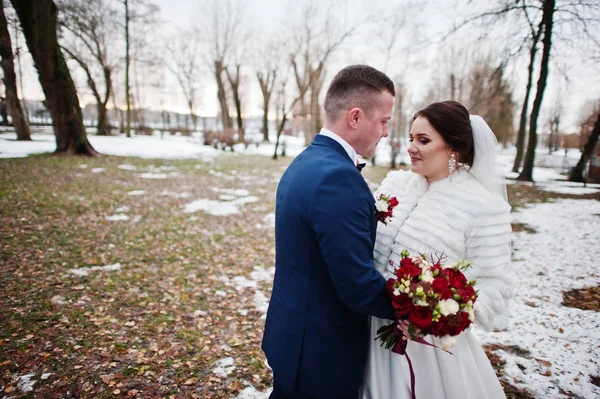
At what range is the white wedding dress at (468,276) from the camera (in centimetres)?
192

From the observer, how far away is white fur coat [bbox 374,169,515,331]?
1918 mm

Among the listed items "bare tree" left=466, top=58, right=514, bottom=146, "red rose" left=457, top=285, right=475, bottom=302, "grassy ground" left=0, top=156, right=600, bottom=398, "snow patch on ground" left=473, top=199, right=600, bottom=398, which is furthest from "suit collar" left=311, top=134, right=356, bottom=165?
"bare tree" left=466, top=58, right=514, bottom=146

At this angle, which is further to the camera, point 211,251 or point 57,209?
point 57,209

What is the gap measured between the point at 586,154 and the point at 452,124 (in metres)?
17.7

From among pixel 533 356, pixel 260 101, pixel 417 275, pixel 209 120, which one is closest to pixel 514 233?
pixel 533 356

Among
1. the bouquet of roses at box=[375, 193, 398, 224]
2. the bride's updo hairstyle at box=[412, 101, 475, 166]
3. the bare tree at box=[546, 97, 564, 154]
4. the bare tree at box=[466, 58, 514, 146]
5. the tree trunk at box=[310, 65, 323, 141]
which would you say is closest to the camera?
the bouquet of roses at box=[375, 193, 398, 224]

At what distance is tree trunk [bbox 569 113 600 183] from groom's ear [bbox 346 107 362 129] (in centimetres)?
1730

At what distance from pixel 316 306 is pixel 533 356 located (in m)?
3.54

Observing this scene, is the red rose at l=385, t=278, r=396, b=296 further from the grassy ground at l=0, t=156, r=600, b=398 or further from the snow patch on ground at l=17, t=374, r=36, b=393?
the snow patch on ground at l=17, t=374, r=36, b=393

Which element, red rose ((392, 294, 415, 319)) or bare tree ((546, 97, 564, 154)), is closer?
red rose ((392, 294, 415, 319))

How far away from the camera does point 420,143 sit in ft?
7.41

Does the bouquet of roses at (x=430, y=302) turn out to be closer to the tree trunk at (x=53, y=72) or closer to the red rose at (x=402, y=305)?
the red rose at (x=402, y=305)

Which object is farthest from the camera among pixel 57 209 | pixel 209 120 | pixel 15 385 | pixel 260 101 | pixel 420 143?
pixel 209 120

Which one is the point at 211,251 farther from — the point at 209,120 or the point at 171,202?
the point at 209,120
